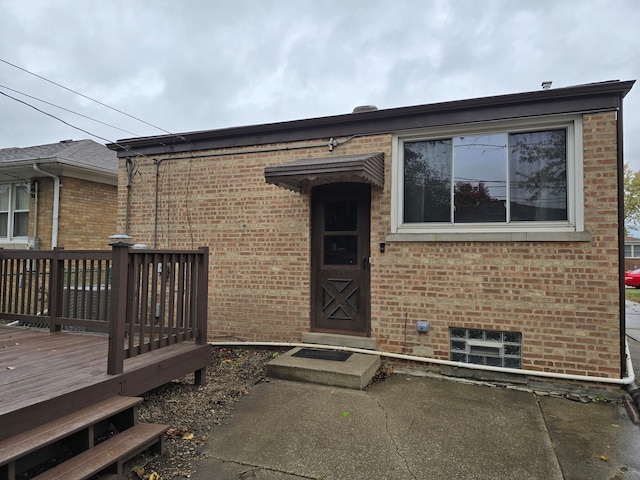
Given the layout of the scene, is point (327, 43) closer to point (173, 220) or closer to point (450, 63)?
→ point (450, 63)

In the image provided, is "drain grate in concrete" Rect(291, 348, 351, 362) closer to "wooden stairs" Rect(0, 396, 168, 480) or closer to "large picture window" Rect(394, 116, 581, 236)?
"large picture window" Rect(394, 116, 581, 236)

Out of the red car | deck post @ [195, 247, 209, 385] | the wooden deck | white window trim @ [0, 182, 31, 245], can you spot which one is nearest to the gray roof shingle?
white window trim @ [0, 182, 31, 245]

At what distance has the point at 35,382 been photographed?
2.67 m

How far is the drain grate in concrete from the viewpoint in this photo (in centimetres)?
468

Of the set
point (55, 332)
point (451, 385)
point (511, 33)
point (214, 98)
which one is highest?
point (214, 98)

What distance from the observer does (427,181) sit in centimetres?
500

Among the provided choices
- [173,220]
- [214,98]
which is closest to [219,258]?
[173,220]

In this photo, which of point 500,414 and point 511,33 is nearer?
point 500,414

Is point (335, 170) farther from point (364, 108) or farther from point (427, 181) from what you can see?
point (364, 108)

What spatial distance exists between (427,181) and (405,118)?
2.99 feet

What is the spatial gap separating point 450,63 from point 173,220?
12860 mm

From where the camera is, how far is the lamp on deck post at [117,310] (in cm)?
289

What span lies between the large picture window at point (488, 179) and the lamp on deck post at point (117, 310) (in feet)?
11.2

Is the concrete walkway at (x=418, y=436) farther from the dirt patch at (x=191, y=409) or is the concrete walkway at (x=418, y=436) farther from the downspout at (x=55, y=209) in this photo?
the downspout at (x=55, y=209)
